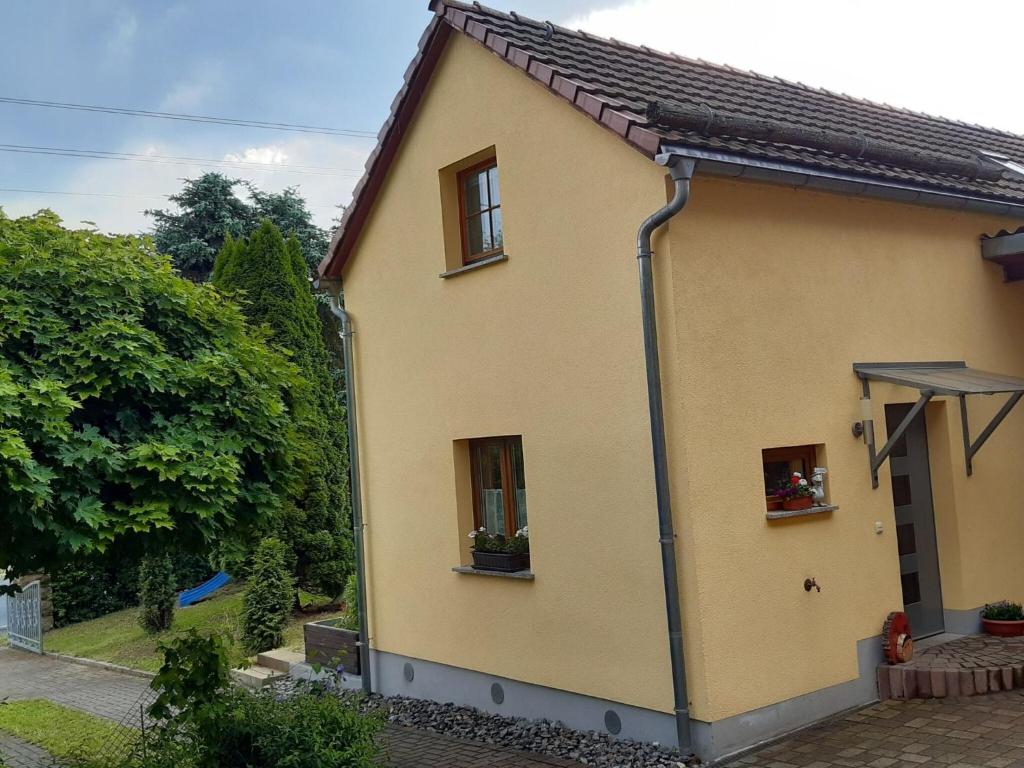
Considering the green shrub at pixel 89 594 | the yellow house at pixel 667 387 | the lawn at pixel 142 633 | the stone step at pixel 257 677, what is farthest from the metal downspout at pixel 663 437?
the green shrub at pixel 89 594

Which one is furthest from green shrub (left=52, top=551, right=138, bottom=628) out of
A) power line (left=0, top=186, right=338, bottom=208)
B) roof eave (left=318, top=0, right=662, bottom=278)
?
power line (left=0, top=186, right=338, bottom=208)

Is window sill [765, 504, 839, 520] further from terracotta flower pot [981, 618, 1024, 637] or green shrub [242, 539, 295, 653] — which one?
green shrub [242, 539, 295, 653]

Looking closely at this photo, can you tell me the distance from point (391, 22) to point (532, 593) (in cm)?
1074

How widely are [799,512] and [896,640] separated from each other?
1575 millimetres

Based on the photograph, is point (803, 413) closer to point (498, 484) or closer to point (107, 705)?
point (498, 484)

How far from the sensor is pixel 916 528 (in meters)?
9.04

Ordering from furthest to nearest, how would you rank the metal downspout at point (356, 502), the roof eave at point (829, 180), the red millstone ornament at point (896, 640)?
the metal downspout at point (356, 502), the red millstone ornament at point (896, 640), the roof eave at point (829, 180)

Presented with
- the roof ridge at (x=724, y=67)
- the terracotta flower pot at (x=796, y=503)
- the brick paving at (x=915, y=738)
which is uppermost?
the roof ridge at (x=724, y=67)

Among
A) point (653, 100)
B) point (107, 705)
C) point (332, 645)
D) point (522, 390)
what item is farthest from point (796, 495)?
point (107, 705)

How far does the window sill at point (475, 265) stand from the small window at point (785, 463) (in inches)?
115

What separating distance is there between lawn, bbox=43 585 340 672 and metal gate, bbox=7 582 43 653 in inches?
10.6

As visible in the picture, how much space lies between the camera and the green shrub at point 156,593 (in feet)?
50.9

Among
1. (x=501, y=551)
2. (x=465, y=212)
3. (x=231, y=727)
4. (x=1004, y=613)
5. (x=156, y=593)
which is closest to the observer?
(x=231, y=727)

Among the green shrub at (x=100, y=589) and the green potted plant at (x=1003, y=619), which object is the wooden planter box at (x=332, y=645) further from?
the green shrub at (x=100, y=589)
